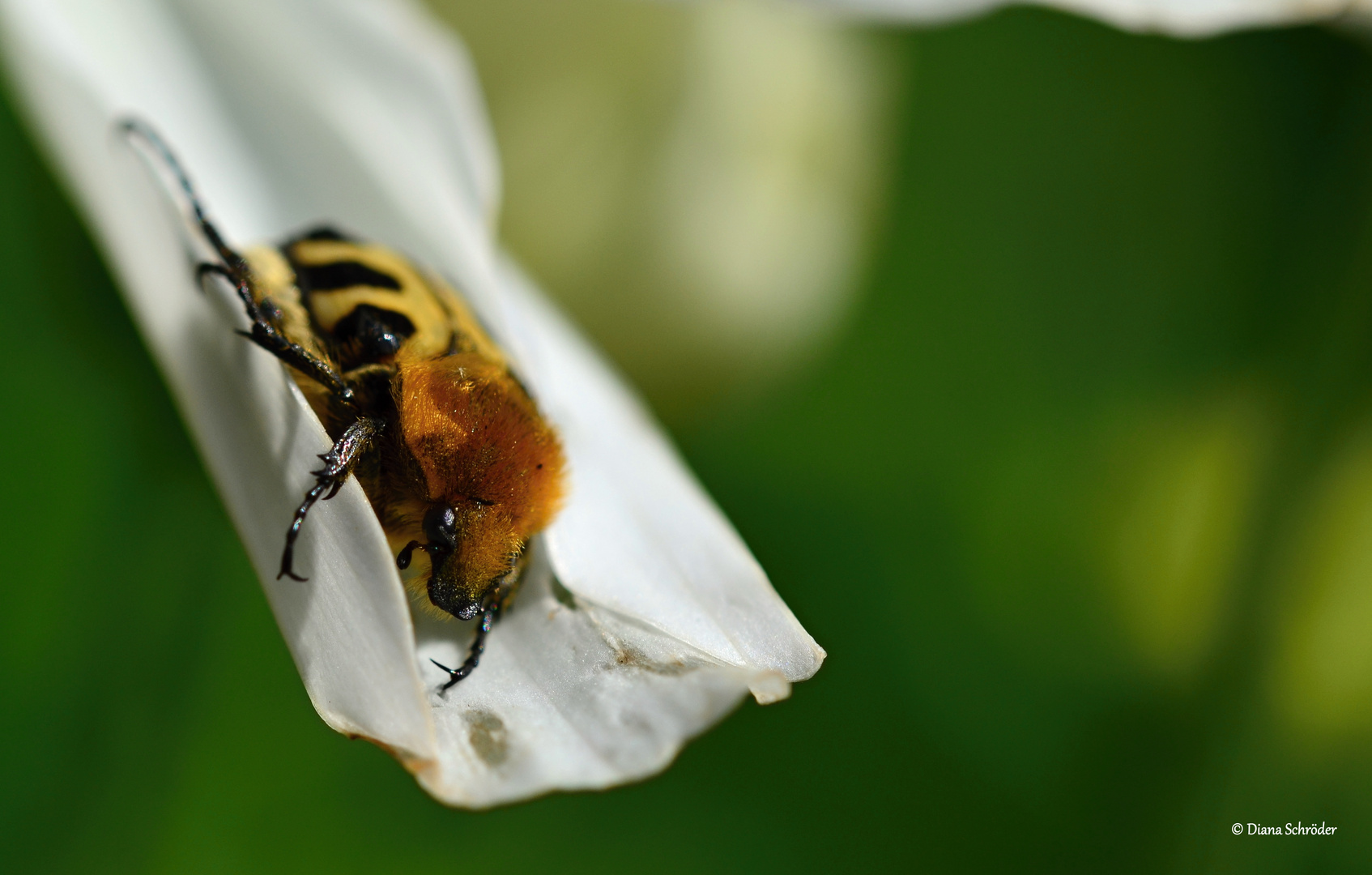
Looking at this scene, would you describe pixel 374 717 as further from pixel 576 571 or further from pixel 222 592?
pixel 222 592

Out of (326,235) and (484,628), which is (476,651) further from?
(326,235)

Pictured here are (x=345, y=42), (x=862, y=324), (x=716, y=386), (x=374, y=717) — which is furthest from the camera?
(x=862, y=324)

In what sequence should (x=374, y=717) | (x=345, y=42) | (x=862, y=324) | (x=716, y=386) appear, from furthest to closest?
(x=862, y=324) → (x=716, y=386) → (x=345, y=42) → (x=374, y=717)

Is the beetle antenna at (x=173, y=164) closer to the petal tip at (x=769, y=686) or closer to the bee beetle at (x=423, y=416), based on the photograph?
the bee beetle at (x=423, y=416)

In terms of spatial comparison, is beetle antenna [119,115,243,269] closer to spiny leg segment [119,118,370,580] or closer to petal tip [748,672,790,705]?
spiny leg segment [119,118,370,580]

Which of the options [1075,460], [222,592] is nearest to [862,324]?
[1075,460]

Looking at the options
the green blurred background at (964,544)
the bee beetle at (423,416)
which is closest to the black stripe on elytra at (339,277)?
the bee beetle at (423,416)

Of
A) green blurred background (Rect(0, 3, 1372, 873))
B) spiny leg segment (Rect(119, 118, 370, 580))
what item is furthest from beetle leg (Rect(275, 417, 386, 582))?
green blurred background (Rect(0, 3, 1372, 873))

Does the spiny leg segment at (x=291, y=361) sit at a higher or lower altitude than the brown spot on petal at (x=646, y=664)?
higher
